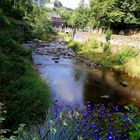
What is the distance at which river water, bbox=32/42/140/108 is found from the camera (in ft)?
62.7

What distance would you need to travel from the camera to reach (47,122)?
5422mm

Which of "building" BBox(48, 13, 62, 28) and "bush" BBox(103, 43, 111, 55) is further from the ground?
"bush" BBox(103, 43, 111, 55)

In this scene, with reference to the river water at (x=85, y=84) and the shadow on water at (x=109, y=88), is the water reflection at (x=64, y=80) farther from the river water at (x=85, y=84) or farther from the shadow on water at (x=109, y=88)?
the shadow on water at (x=109, y=88)

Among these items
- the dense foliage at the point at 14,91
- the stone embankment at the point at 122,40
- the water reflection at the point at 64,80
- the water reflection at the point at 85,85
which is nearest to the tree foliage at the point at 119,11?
the stone embankment at the point at 122,40

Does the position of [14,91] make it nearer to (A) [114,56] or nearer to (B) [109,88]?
(B) [109,88]

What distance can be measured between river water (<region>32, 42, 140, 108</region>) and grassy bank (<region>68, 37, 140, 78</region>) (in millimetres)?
2017

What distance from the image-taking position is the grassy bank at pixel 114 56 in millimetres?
30781

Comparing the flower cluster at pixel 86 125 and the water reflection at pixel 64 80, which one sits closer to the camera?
the flower cluster at pixel 86 125

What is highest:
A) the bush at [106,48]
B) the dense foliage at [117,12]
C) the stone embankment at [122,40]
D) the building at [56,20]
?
the dense foliage at [117,12]

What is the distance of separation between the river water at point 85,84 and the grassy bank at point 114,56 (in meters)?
2.02

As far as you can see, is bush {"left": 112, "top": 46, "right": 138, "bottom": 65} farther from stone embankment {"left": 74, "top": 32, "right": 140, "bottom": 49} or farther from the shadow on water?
the shadow on water

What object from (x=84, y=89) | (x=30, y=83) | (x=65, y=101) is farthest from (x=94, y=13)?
(x=30, y=83)

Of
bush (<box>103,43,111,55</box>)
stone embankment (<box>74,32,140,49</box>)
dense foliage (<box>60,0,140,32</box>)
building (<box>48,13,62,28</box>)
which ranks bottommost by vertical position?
building (<box>48,13,62,28</box>)

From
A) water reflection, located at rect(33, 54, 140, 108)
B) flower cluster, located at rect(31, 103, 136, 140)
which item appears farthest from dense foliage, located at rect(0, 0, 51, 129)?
water reflection, located at rect(33, 54, 140, 108)
